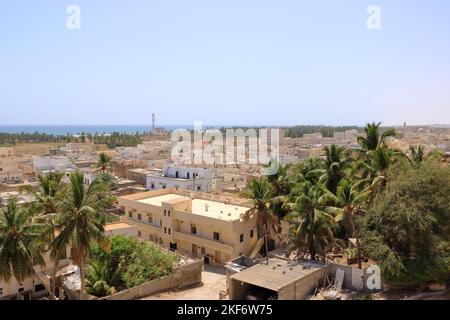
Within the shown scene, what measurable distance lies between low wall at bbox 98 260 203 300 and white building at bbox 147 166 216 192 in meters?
25.1

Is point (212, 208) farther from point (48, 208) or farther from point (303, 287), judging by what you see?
point (303, 287)

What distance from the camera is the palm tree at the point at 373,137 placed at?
101ft

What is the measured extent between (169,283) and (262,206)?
27.3 ft

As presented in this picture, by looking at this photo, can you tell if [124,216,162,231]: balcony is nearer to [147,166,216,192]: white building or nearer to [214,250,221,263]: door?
[214,250,221,263]: door

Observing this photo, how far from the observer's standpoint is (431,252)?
776 inches

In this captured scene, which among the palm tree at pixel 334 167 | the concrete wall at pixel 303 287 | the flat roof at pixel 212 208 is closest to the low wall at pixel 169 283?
the flat roof at pixel 212 208

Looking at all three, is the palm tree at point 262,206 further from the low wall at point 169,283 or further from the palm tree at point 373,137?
the palm tree at point 373,137

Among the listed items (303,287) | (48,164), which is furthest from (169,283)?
(48,164)

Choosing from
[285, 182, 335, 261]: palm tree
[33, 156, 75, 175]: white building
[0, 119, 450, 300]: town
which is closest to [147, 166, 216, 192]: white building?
[0, 119, 450, 300]: town

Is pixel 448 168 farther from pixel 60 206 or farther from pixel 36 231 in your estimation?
pixel 36 231

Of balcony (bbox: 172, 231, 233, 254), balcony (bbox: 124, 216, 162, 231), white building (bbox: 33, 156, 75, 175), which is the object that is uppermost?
white building (bbox: 33, 156, 75, 175)

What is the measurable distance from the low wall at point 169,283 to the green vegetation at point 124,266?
41cm

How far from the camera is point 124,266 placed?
80.3 ft

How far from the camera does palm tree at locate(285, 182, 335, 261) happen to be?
2375 cm
